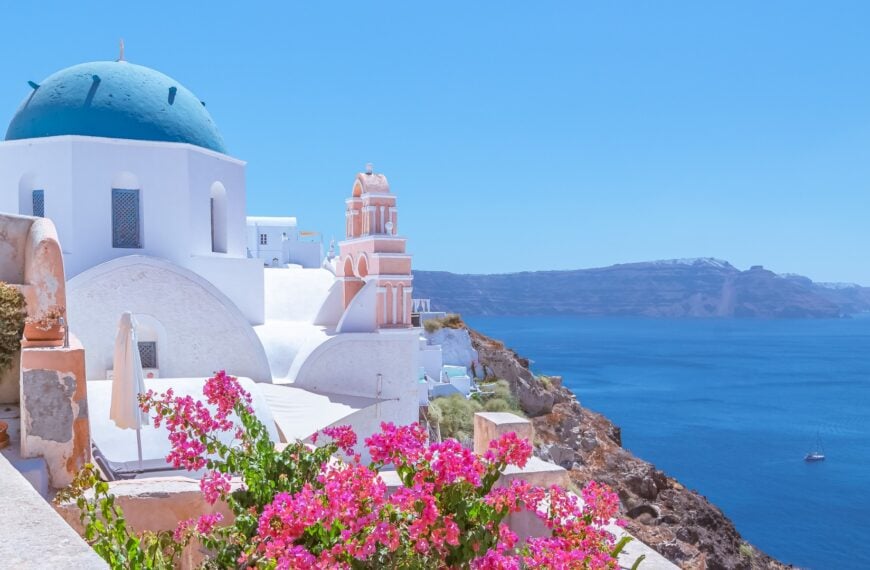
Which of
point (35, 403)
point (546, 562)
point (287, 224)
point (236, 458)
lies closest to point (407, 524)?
point (546, 562)

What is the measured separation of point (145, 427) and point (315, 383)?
469 cm

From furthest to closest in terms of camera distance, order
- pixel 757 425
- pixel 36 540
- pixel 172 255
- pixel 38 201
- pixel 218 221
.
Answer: pixel 757 425
pixel 218 221
pixel 172 255
pixel 38 201
pixel 36 540

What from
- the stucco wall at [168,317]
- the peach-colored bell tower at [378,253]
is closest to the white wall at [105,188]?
the stucco wall at [168,317]

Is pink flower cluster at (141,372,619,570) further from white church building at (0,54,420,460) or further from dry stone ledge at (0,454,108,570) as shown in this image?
white church building at (0,54,420,460)

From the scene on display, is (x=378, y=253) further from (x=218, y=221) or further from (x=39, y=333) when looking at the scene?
(x=39, y=333)

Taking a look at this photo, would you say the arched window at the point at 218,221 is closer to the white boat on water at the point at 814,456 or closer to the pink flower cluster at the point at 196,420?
the pink flower cluster at the point at 196,420

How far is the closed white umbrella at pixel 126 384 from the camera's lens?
21.1 ft

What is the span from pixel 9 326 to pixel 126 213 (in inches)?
269

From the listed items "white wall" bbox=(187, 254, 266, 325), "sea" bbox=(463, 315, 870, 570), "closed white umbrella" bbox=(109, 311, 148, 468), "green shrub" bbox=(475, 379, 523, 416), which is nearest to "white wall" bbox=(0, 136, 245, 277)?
"white wall" bbox=(187, 254, 266, 325)

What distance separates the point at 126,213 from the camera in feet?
37.2

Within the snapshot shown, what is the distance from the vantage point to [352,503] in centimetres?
220

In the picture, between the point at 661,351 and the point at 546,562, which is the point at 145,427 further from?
the point at 661,351

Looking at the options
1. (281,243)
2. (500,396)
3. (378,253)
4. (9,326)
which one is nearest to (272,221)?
(281,243)

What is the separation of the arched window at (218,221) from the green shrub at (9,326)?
749 centimetres
